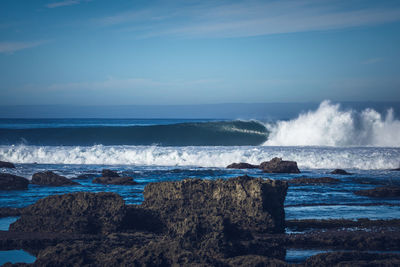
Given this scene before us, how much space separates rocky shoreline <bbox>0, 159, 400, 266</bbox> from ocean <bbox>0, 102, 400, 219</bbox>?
1.25 meters

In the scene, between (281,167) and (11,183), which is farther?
(281,167)

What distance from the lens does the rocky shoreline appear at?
3.83m

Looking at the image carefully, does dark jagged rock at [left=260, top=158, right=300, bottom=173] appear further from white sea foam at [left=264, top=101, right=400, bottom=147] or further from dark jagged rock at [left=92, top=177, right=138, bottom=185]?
white sea foam at [left=264, top=101, right=400, bottom=147]

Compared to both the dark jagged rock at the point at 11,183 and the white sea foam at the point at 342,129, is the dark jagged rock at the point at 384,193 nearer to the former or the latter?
the dark jagged rock at the point at 11,183

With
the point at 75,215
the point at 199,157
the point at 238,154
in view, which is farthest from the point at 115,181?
the point at 238,154

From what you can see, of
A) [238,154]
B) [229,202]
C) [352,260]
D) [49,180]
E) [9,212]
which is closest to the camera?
[352,260]

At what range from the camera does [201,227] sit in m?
4.02

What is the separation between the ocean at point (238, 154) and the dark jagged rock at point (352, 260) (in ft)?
8.01

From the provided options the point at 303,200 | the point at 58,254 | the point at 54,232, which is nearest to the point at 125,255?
the point at 58,254

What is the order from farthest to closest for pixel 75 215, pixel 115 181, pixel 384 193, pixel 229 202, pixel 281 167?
pixel 281 167 → pixel 115 181 → pixel 384 193 → pixel 229 202 → pixel 75 215

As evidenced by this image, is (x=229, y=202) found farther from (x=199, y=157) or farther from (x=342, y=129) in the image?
(x=342, y=129)

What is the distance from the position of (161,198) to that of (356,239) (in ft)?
7.78

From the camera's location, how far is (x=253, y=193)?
5102mm

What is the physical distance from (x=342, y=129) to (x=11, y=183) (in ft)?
68.0
